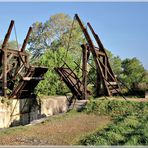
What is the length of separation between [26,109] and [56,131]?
11263 mm

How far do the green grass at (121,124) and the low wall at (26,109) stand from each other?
231 inches

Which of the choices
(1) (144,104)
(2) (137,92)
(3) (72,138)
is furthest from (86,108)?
(2) (137,92)

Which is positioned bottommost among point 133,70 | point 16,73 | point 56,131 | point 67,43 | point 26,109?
point 56,131

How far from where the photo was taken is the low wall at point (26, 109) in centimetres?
2022

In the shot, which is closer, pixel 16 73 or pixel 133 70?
pixel 16 73

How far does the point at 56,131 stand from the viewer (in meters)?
11.3

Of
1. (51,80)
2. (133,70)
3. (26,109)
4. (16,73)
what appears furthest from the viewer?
(133,70)

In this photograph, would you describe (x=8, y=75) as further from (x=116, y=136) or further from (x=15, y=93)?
(x=116, y=136)

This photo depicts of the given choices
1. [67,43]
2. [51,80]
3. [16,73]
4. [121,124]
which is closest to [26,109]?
[16,73]

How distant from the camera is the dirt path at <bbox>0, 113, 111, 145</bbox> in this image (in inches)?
392

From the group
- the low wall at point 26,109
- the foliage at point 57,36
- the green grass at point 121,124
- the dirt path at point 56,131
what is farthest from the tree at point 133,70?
the dirt path at point 56,131

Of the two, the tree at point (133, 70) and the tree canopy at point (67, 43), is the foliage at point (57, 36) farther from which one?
the tree at point (133, 70)

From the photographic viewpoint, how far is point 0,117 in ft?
65.7

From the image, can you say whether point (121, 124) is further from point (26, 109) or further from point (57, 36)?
point (57, 36)
